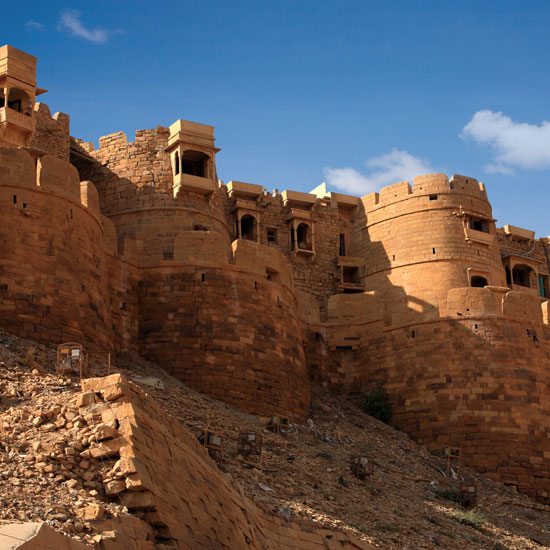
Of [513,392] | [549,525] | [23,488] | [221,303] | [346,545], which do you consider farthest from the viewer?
[513,392]

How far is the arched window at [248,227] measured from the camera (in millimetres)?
33906

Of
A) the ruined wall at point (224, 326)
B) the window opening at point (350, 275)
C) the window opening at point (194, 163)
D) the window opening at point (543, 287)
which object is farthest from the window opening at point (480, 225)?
the window opening at point (194, 163)

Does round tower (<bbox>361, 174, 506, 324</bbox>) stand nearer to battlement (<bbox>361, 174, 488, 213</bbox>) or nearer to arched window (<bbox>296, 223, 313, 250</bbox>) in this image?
battlement (<bbox>361, 174, 488, 213</bbox>)

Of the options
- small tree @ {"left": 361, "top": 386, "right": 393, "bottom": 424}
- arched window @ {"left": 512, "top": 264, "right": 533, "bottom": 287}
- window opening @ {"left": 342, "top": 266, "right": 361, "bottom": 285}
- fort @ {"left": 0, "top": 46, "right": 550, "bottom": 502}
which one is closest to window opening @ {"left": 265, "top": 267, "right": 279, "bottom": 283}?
fort @ {"left": 0, "top": 46, "right": 550, "bottom": 502}

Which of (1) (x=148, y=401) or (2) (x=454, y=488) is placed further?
(2) (x=454, y=488)

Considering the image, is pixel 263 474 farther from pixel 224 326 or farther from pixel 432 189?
pixel 432 189

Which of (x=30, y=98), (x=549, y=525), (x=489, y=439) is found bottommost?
(x=549, y=525)

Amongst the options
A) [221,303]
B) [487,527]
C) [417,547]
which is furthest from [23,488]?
[221,303]

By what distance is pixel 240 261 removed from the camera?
28.2 m

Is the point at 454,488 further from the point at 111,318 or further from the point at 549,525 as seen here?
the point at 111,318

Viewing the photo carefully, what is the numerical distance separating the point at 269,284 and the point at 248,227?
585cm

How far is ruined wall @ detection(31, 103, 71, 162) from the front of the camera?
29000 mm

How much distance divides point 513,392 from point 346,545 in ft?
43.3

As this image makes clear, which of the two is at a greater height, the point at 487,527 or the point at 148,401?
the point at 148,401
